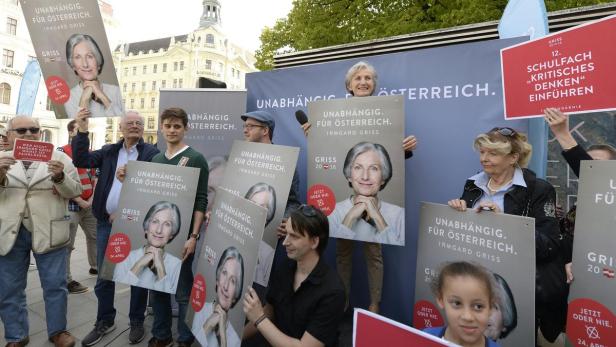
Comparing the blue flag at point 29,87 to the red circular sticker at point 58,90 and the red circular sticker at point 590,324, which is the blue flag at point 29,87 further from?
the red circular sticker at point 590,324

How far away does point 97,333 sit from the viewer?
2.98 m

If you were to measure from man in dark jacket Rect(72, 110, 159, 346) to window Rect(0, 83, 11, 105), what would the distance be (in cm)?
3612

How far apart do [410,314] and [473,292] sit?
2.13 meters

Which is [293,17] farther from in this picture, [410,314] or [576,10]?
[410,314]

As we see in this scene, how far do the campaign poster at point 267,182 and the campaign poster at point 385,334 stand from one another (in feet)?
4.01

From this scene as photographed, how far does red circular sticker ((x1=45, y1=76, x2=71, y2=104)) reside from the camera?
107 inches

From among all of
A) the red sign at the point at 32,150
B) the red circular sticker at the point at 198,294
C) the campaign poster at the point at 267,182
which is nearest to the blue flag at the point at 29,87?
the red sign at the point at 32,150

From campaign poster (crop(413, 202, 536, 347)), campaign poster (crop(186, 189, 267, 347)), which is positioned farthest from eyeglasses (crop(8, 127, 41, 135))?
campaign poster (crop(413, 202, 536, 347))

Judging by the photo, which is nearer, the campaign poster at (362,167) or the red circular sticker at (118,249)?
the campaign poster at (362,167)

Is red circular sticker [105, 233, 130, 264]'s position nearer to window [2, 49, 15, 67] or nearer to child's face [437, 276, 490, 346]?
child's face [437, 276, 490, 346]

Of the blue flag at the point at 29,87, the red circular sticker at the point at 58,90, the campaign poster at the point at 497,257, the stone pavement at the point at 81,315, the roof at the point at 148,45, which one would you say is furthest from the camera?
the roof at the point at 148,45

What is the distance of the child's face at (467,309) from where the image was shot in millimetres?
1280

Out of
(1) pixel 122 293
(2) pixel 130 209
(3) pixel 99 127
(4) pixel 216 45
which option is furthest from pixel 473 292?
(4) pixel 216 45

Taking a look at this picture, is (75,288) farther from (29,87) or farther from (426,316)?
(426,316)
